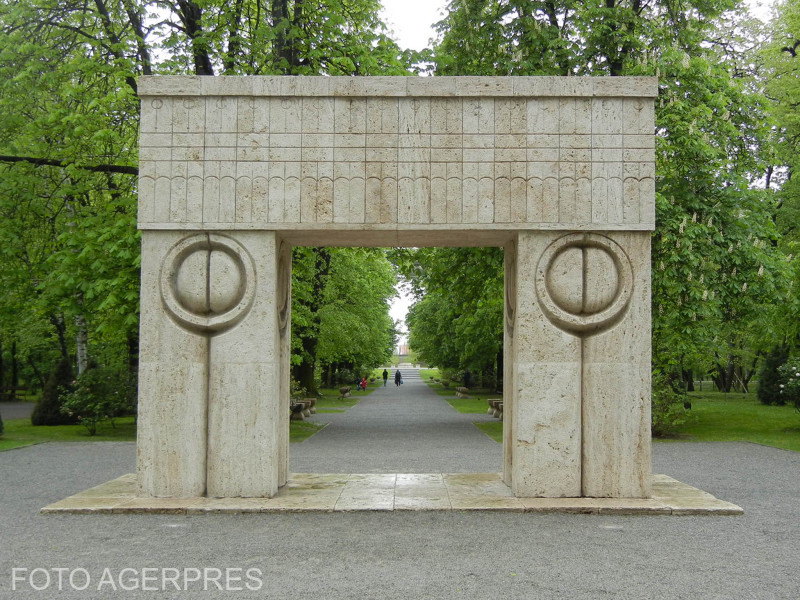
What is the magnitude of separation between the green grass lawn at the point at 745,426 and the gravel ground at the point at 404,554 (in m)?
8.69

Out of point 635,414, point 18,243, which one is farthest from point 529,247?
point 18,243

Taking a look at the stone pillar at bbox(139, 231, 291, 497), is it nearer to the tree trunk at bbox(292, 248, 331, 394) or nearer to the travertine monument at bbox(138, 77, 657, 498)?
the travertine monument at bbox(138, 77, 657, 498)

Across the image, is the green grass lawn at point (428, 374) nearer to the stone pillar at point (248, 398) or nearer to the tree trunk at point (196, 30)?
the tree trunk at point (196, 30)

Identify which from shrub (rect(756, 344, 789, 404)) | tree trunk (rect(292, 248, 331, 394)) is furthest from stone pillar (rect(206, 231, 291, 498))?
shrub (rect(756, 344, 789, 404))

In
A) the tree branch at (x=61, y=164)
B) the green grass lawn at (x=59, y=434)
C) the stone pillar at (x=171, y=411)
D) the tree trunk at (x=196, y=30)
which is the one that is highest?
the tree trunk at (x=196, y=30)

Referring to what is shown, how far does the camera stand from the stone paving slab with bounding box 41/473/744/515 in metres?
8.29

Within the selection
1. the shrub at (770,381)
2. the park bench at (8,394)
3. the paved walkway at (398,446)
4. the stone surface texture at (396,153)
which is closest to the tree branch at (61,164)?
the paved walkway at (398,446)

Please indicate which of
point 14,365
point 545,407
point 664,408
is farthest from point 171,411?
point 14,365

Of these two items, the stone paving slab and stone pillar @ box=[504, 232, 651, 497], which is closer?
the stone paving slab

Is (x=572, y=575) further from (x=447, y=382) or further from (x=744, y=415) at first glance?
(x=447, y=382)

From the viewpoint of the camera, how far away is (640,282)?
29.1 feet

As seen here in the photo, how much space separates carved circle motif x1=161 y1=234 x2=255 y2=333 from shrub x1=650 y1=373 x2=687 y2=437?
12468mm

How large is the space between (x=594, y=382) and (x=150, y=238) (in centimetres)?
560

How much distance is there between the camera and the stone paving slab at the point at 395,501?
8.29 meters
